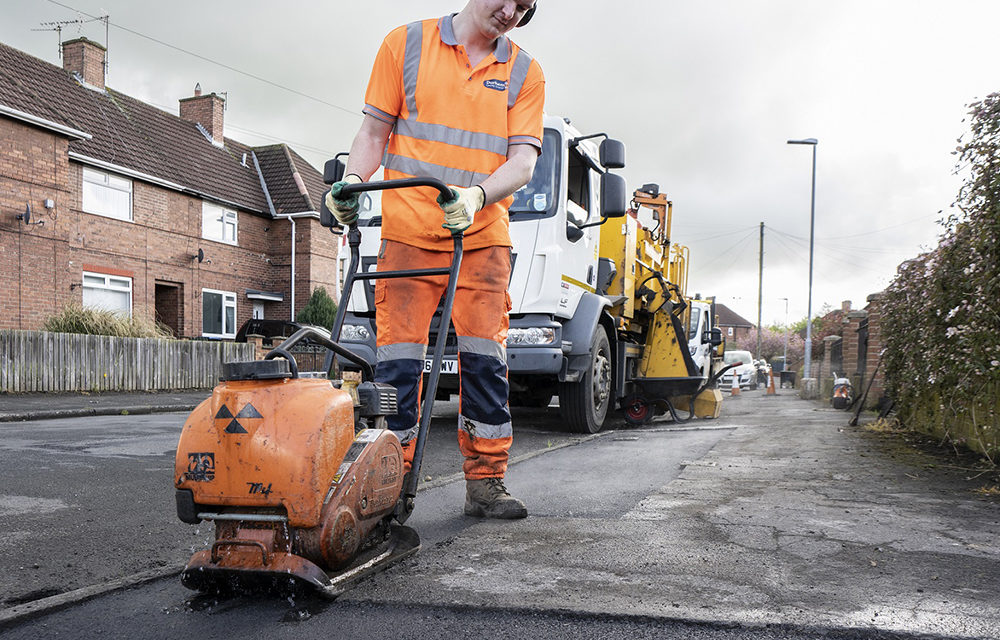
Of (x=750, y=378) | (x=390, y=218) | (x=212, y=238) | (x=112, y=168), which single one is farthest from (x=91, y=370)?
(x=750, y=378)

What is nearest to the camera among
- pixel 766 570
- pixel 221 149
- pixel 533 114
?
pixel 766 570

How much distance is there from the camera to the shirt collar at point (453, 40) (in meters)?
3.25

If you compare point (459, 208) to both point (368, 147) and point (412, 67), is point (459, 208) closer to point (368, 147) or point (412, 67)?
point (368, 147)

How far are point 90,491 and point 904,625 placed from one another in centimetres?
387

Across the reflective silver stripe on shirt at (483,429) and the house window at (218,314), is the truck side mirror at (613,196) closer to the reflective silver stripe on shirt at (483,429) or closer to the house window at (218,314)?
the reflective silver stripe on shirt at (483,429)

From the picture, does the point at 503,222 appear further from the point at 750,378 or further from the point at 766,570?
the point at 750,378

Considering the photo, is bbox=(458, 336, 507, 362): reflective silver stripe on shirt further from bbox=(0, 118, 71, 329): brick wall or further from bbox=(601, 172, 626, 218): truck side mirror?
bbox=(0, 118, 71, 329): brick wall

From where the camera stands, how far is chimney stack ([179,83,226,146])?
2672cm

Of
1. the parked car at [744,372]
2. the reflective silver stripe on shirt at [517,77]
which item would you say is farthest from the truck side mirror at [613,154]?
the parked car at [744,372]

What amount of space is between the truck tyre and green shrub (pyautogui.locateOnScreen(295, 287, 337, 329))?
1595cm

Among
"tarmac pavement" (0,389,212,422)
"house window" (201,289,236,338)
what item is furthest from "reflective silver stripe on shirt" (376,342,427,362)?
"house window" (201,289,236,338)

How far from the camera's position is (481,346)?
3.27 m

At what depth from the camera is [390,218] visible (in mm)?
3219

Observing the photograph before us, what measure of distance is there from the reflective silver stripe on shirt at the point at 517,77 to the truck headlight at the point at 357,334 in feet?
12.1
